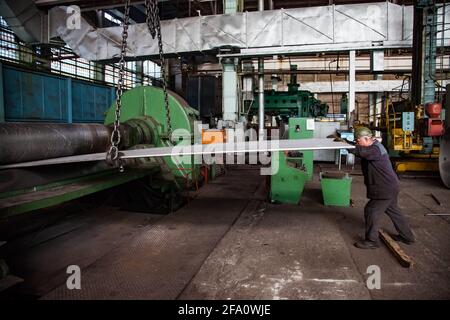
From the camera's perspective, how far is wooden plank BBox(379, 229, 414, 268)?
2.80 m

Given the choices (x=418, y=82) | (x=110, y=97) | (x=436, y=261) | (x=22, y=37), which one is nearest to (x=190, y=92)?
(x=110, y=97)

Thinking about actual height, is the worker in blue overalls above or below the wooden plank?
above

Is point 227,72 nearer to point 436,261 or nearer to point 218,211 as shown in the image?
point 218,211

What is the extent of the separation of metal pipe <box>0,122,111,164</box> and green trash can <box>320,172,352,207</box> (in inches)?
130

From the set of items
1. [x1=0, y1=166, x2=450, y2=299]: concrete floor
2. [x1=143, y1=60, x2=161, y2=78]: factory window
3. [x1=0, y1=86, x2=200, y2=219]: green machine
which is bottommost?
[x1=0, y1=166, x2=450, y2=299]: concrete floor

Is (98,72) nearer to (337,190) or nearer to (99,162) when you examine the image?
(99,162)

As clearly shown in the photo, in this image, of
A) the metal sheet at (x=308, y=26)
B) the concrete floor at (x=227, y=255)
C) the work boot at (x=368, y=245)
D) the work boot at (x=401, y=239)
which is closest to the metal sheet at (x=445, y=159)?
the concrete floor at (x=227, y=255)

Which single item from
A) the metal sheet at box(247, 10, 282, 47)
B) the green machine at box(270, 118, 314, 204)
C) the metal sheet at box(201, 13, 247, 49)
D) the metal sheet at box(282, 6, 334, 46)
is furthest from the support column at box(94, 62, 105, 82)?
the green machine at box(270, 118, 314, 204)

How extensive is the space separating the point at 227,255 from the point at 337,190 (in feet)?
8.32

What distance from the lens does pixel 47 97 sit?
24.7 feet

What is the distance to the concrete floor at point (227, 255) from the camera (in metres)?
2.41

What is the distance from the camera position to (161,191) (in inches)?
177

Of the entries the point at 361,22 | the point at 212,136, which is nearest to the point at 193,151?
the point at 212,136

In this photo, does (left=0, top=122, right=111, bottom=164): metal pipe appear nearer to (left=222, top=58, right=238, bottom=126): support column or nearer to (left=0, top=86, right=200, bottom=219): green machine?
(left=0, top=86, right=200, bottom=219): green machine
